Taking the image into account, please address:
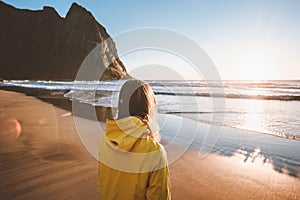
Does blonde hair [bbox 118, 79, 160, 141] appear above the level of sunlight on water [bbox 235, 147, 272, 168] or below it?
above

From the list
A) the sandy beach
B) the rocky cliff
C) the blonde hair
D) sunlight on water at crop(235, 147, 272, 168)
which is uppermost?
the rocky cliff

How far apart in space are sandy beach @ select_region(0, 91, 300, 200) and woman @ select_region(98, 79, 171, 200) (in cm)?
148

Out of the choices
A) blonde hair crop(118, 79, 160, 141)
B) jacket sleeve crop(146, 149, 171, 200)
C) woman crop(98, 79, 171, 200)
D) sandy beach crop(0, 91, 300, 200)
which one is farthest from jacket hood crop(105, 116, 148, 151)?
sandy beach crop(0, 91, 300, 200)

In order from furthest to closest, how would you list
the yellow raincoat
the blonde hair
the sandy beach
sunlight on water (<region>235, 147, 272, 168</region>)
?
1. sunlight on water (<region>235, 147, 272, 168</region>)
2. the sandy beach
3. the blonde hair
4. the yellow raincoat

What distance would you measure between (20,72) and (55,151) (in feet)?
247

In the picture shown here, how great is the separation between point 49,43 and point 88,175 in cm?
8955

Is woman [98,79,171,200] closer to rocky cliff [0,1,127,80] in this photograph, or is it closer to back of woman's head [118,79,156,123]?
back of woman's head [118,79,156,123]

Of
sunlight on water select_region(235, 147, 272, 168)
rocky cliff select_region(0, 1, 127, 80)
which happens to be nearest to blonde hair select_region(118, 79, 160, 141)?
sunlight on water select_region(235, 147, 272, 168)

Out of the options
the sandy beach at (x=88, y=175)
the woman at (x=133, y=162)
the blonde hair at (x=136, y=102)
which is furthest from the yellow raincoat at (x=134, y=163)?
the sandy beach at (x=88, y=175)

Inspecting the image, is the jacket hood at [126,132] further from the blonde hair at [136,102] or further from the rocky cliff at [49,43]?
the rocky cliff at [49,43]

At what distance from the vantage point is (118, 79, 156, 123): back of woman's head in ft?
4.47

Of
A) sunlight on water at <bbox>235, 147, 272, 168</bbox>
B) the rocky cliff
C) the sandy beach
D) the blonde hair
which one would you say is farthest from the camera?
the rocky cliff

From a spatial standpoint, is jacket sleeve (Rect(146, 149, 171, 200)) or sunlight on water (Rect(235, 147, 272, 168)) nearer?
jacket sleeve (Rect(146, 149, 171, 200))

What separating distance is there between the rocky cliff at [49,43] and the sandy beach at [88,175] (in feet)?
203
